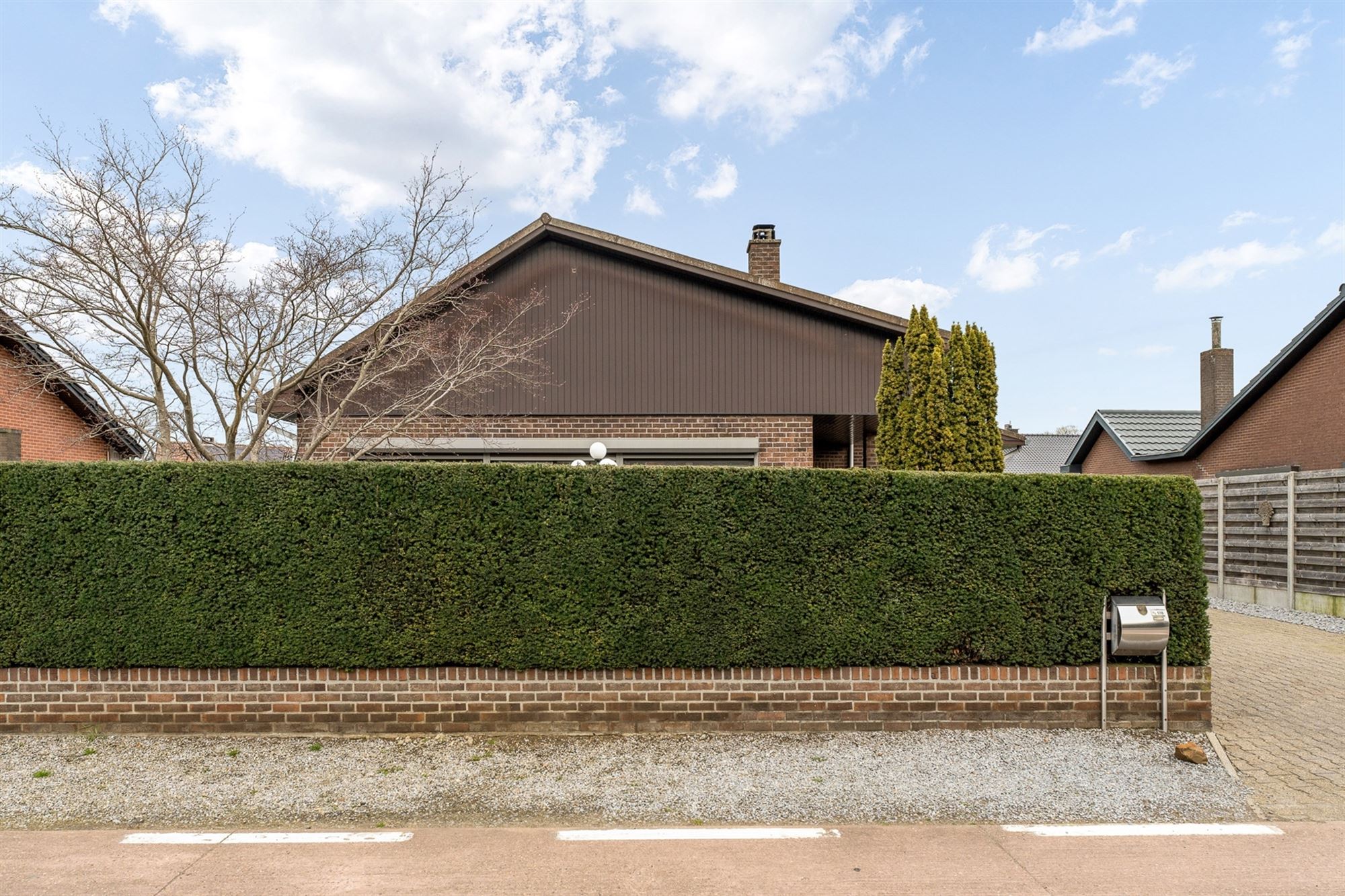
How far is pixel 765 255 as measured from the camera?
39.5 feet

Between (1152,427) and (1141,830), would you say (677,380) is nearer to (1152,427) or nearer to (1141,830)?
(1141,830)

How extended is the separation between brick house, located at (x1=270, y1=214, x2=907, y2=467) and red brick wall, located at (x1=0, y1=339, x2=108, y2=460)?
863cm

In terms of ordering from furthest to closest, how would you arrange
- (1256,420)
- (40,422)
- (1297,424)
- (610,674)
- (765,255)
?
1. (1256,420)
2. (1297,424)
3. (40,422)
4. (765,255)
5. (610,674)

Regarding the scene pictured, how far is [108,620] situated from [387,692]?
211 cm

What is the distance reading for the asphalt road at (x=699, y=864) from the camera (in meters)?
3.46

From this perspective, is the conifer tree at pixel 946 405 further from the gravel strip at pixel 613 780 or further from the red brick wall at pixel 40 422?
the red brick wall at pixel 40 422

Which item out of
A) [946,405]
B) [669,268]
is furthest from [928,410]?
[669,268]

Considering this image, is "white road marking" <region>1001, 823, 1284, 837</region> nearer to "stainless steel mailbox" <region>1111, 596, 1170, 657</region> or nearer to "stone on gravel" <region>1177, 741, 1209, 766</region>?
"stone on gravel" <region>1177, 741, 1209, 766</region>

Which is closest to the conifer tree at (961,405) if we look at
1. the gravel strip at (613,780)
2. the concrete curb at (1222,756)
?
the gravel strip at (613,780)

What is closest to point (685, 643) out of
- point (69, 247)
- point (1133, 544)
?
point (1133, 544)

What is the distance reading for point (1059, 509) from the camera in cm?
556

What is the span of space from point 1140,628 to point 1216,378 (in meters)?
20.0

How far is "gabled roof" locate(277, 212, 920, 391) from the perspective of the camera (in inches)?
410

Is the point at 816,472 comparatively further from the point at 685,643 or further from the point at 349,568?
the point at 349,568
